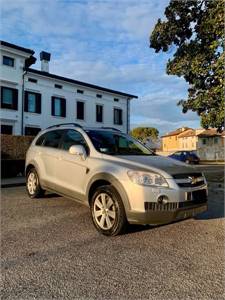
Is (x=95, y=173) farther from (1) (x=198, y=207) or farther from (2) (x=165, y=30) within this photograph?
(2) (x=165, y=30)

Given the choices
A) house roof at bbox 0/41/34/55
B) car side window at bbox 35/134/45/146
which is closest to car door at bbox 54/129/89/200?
car side window at bbox 35/134/45/146

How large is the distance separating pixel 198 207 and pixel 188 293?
2.24 m

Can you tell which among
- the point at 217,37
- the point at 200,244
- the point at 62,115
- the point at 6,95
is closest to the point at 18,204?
the point at 200,244

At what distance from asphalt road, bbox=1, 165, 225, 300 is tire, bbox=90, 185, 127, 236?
167mm

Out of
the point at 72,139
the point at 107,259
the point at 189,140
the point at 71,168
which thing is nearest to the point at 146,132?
the point at 189,140

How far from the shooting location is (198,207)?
543 centimetres

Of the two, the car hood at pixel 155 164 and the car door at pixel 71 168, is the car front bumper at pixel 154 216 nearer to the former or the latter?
the car hood at pixel 155 164

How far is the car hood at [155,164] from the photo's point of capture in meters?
5.34

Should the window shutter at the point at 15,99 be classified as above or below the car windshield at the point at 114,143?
above

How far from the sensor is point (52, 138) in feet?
25.1

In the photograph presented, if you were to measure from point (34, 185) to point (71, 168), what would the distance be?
6.68 ft

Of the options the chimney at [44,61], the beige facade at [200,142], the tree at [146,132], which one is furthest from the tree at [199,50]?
the tree at [146,132]

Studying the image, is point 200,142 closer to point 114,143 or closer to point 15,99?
point 15,99

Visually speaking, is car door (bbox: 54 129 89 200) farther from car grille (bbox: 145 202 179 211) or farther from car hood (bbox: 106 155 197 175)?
car grille (bbox: 145 202 179 211)
